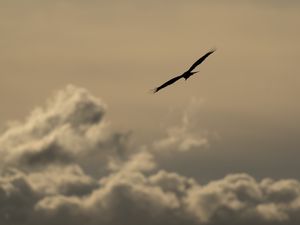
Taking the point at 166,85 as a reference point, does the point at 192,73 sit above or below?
above

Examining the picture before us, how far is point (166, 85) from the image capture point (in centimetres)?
7156

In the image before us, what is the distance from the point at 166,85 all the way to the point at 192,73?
932cm

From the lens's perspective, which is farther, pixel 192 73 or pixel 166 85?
pixel 192 73

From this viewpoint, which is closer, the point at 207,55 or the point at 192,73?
the point at 207,55

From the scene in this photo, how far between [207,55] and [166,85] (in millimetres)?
7329

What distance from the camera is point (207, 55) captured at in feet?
239

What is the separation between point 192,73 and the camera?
3132 inches

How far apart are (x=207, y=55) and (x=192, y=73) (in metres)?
7.10
